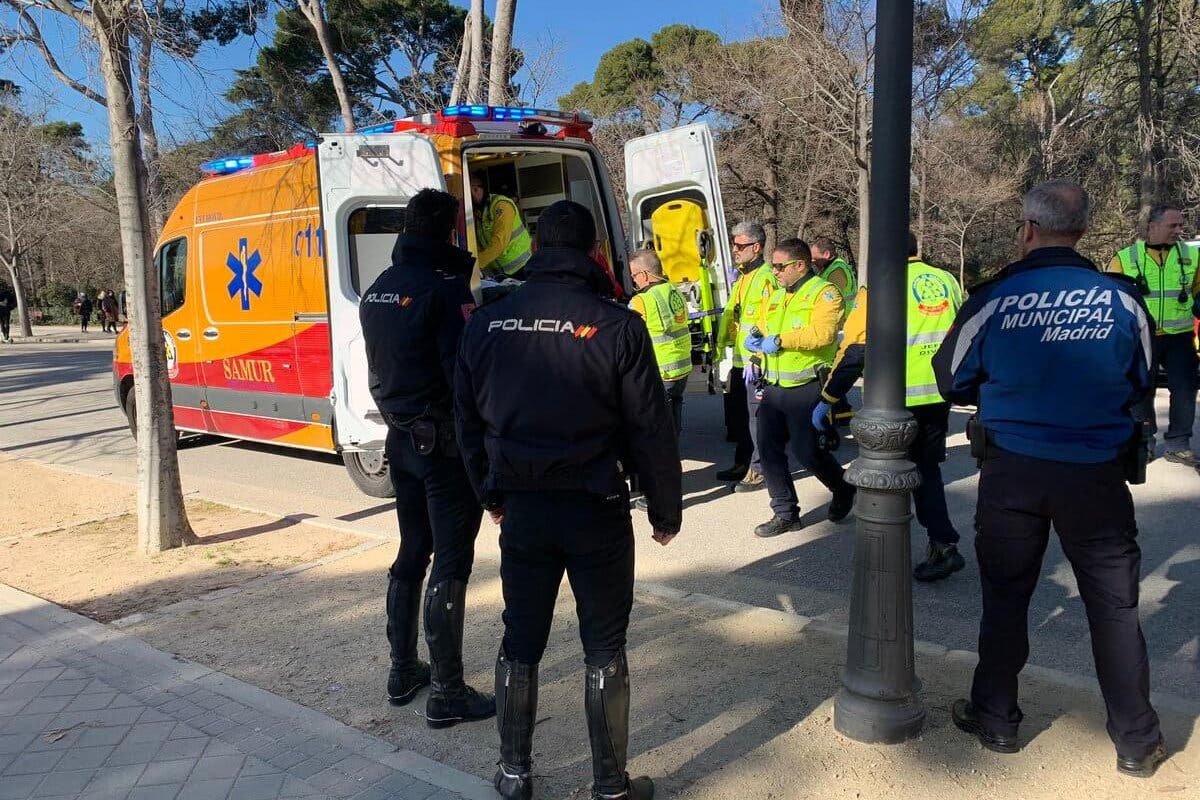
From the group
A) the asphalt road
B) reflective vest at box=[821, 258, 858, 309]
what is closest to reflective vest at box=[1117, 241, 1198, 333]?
the asphalt road

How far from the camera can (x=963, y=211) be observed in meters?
26.6

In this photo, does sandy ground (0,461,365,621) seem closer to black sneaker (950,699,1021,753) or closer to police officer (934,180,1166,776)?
black sneaker (950,699,1021,753)

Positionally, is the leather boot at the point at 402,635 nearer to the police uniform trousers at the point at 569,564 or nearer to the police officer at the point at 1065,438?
the police uniform trousers at the point at 569,564

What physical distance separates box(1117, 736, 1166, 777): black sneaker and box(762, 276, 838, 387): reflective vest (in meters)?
3.12

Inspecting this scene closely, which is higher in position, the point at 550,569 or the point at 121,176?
the point at 121,176

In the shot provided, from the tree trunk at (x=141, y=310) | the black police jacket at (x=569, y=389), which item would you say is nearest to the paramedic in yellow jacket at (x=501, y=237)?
the tree trunk at (x=141, y=310)

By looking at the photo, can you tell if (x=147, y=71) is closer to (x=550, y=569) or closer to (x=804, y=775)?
(x=550, y=569)

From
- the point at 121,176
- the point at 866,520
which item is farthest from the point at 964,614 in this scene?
the point at 121,176

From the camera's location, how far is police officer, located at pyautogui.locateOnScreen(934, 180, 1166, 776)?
9.63ft

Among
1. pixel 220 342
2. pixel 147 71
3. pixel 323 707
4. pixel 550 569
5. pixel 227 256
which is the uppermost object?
pixel 147 71

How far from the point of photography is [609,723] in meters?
2.83

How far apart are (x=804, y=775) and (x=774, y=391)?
10.4 feet

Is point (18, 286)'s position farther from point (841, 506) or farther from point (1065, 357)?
point (1065, 357)

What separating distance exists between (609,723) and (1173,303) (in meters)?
6.51
